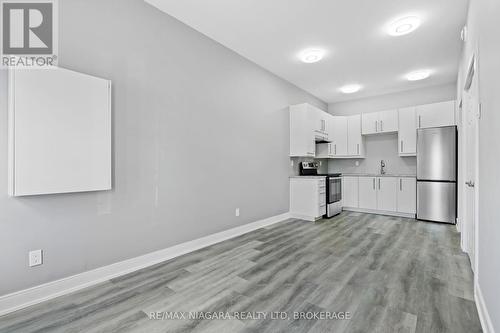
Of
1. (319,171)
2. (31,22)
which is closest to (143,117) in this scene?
(31,22)

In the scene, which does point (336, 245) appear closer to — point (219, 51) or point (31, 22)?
point (219, 51)

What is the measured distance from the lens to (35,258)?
189 centimetres

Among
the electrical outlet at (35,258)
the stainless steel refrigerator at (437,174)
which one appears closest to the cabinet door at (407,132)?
the stainless steel refrigerator at (437,174)

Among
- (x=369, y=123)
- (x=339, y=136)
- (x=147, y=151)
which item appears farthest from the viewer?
(x=339, y=136)

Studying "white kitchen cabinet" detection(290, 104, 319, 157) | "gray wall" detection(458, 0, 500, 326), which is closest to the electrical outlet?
"gray wall" detection(458, 0, 500, 326)

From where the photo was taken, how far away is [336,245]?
10.7 feet

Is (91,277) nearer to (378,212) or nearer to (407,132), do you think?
(378,212)

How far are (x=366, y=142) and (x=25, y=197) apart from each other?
6548mm

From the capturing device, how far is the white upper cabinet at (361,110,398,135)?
210 inches

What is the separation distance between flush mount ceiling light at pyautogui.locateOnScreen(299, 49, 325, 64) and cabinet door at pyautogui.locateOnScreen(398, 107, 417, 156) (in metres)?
2.69

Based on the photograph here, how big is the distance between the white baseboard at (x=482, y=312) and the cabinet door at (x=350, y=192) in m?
3.79

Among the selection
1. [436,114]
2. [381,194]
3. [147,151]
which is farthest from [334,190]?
[147,151]

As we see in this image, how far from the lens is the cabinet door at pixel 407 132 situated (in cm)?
507

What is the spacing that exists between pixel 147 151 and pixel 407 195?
519 cm
